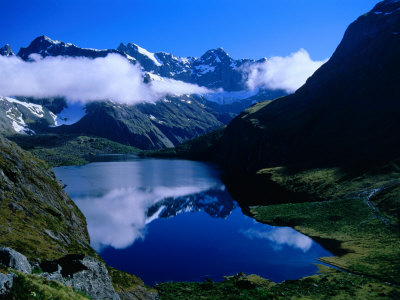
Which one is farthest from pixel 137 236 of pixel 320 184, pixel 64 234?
pixel 320 184

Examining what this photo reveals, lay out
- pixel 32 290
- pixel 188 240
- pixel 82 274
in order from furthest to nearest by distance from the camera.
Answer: pixel 188 240, pixel 82 274, pixel 32 290

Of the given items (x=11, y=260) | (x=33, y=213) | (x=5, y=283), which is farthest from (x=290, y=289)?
(x=5, y=283)

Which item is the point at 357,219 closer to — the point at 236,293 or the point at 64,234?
the point at 236,293

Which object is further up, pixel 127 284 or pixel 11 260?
pixel 11 260

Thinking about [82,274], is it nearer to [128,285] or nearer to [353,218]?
[128,285]

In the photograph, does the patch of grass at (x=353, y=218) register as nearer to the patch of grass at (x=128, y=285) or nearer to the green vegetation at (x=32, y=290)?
the patch of grass at (x=128, y=285)

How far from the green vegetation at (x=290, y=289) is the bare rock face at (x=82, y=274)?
804 inches

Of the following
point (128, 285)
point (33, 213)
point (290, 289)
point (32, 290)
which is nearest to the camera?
point (32, 290)

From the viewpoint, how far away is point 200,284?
56375 millimetres

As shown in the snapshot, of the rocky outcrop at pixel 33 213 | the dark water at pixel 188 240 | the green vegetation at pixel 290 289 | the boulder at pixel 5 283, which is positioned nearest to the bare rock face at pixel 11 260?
the boulder at pixel 5 283

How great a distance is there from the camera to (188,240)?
86875mm

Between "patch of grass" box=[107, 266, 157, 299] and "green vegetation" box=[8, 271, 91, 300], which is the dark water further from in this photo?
"green vegetation" box=[8, 271, 91, 300]

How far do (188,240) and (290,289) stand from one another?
38882mm

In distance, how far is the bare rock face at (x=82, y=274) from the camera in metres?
26.5
